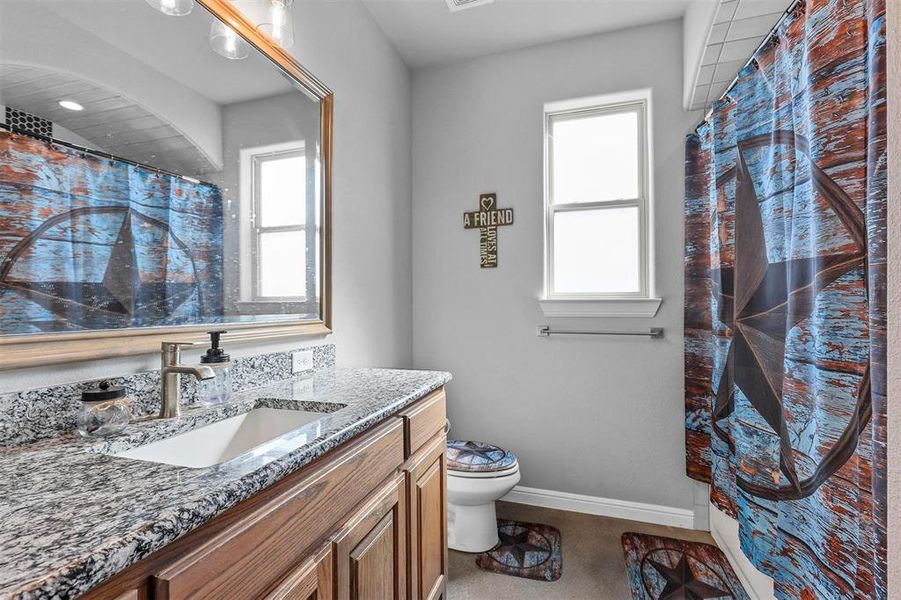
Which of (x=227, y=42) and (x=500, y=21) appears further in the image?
(x=500, y=21)

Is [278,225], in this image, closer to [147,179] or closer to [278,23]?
[147,179]

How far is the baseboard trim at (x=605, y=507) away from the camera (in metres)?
2.22

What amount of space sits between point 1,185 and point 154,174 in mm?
325

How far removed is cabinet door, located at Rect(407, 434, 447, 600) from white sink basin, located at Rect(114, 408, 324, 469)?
1.29ft

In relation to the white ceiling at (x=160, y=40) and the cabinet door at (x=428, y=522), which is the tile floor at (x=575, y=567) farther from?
the white ceiling at (x=160, y=40)

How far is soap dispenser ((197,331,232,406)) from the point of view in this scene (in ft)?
3.72

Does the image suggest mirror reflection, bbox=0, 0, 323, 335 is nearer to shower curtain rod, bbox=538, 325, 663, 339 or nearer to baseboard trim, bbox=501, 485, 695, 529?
shower curtain rod, bbox=538, 325, 663, 339

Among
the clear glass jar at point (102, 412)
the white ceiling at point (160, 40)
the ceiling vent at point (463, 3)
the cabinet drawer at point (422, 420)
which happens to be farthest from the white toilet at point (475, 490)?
the ceiling vent at point (463, 3)

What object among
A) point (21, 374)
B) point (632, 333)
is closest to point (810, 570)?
point (632, 333)

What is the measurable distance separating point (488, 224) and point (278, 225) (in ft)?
4.28

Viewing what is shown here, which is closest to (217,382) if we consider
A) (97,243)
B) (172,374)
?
(172,374)

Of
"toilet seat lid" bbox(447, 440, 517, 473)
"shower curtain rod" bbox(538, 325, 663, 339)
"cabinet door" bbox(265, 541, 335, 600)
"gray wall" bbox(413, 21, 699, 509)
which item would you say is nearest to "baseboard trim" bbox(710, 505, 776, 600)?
"gray wall" bbox(413, 21, 699, 509)

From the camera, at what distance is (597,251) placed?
95.5 inches

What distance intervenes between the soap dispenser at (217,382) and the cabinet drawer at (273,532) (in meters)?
0.44
